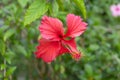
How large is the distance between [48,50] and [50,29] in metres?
0.07

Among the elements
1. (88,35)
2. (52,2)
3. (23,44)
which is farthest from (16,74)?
(52,2)

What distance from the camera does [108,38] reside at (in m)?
2.48

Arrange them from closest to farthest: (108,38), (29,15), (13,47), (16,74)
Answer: (29,15) < (13,47) < (16,74) < (108,38)

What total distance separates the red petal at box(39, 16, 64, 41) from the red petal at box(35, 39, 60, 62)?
0.08 ft

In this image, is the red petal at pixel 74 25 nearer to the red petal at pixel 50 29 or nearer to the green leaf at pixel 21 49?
the red petal at pixel 50 29

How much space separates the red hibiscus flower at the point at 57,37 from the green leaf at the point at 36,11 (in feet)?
0.09

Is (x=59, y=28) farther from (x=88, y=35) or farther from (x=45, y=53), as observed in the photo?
(x=88, y=35)

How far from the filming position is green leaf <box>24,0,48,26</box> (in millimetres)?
1180

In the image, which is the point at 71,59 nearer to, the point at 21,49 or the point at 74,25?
the point at 21,49

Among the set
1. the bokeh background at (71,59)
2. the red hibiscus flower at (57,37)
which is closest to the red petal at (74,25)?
the red hibiscus flower at (57,37)

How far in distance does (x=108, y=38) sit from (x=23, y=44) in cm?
66

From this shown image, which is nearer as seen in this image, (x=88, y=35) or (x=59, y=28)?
(x=59, y=28)

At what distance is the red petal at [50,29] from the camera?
1176mm

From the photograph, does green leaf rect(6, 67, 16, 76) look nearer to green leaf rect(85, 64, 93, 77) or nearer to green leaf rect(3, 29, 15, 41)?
green leaf rect(3, 29, 15, 41)
